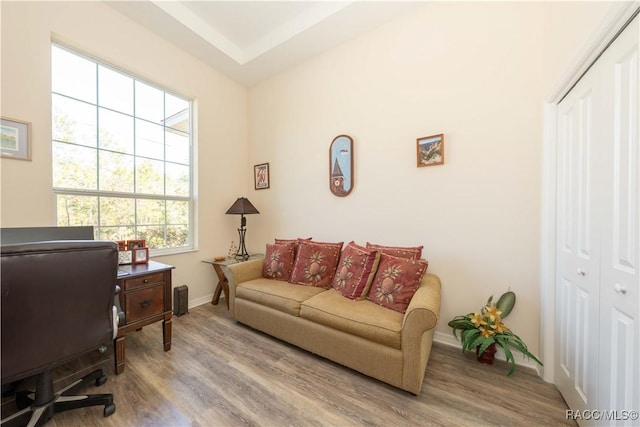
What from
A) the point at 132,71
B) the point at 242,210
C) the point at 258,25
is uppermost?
the point at 258,25

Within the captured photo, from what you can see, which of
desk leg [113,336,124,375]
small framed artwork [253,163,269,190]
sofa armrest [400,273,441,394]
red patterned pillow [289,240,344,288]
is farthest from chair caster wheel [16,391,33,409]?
small framed artwork [253,163,269,190]

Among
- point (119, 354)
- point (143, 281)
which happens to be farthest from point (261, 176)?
point (119, 354)

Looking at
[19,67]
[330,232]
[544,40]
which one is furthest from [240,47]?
[544,40]

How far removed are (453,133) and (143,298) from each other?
116 inches

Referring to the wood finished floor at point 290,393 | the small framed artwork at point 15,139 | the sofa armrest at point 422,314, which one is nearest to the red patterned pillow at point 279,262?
the wood finished floor at point 290,393

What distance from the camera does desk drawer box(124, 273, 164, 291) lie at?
178 cm

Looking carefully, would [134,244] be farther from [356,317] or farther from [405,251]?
[405,251]

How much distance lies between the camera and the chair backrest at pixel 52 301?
3.16 ft

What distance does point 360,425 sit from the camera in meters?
1.30

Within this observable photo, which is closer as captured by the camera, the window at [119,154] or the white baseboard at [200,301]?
the window at [119,154]

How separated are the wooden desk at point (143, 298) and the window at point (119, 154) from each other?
763 mm

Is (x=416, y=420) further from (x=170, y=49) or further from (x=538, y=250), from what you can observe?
(x=170, y=49)

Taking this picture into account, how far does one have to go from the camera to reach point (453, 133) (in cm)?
210

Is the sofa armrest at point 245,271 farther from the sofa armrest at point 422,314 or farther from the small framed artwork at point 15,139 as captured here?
the small framed artwork at point 15,139
